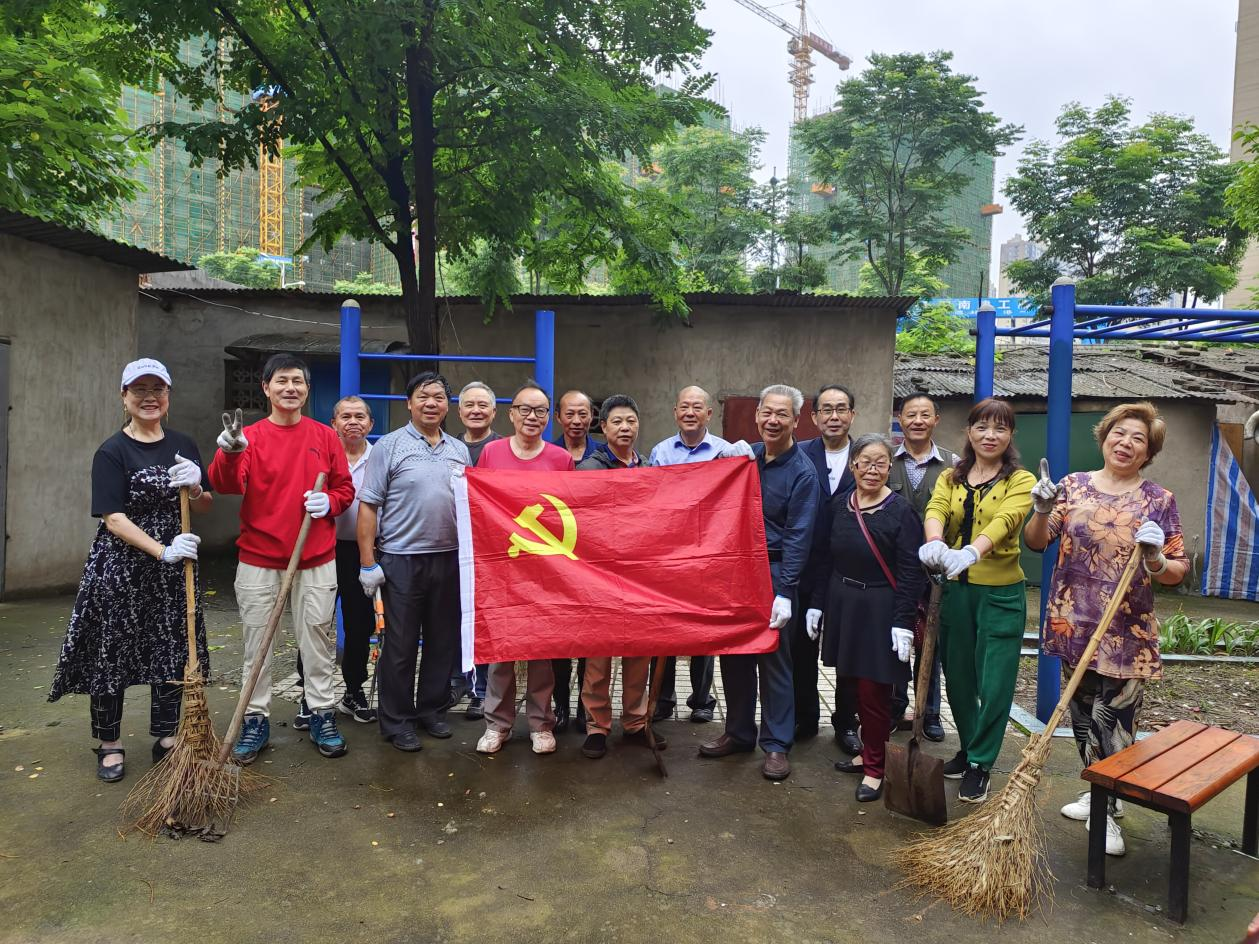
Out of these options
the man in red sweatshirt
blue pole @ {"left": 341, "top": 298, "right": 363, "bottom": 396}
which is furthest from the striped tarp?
the man in red sweatshirt

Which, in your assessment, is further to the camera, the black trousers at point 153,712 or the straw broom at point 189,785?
the black trousers at point 153,712

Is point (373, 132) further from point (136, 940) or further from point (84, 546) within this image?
point (136, 940)

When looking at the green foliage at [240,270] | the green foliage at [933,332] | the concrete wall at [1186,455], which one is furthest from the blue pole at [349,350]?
the green foliage at [240,270]

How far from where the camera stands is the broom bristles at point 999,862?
285 cm

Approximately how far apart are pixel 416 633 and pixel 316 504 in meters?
0.85

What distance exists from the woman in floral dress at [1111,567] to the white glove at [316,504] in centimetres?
311

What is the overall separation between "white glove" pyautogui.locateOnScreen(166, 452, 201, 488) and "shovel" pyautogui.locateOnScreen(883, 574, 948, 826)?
10.5 feet

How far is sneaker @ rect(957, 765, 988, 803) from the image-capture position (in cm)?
361

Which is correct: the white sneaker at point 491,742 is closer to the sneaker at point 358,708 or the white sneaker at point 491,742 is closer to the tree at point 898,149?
the sneaker at point 358,708

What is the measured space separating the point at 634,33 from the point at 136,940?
790cm

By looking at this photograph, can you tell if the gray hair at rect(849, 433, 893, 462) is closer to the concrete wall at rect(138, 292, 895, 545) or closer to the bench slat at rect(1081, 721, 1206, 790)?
the bench slat at rect(1081, 721, 1206, 790)

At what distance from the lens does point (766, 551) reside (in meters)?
3.95

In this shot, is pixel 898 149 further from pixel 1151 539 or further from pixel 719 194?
pixel 1151 539

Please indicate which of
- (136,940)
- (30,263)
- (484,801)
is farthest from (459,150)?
(136,940)
